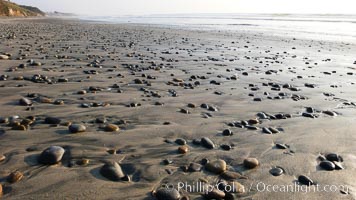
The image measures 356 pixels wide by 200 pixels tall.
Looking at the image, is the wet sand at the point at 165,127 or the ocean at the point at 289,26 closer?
the wet sand at the point at 165,127

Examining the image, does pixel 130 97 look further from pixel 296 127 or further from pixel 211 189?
pixel 211 189

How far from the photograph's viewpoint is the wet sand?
337 centimetres

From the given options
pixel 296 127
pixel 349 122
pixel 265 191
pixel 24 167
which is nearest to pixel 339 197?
pixel 265 191

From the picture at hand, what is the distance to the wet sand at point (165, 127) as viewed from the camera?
3365 mm

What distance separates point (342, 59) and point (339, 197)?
13.0m

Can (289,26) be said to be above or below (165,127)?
below

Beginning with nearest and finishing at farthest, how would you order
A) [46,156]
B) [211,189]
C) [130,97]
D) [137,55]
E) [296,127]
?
1. [211,189]
2. [46,156]
3. [296,127]
4. [130,97]
5. [137,55]

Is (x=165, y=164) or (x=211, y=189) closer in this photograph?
(x=211, y=189)

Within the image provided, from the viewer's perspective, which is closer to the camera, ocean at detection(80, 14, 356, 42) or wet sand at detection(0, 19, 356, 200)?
wet sand at detection(0, 19, 356, 200)

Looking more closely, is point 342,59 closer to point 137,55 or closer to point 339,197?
point 137,55

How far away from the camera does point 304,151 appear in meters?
4.41

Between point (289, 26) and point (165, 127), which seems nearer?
point (165, 127)

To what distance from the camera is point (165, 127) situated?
200 inches

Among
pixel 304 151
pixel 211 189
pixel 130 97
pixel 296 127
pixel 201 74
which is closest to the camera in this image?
pixel 211 189
